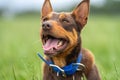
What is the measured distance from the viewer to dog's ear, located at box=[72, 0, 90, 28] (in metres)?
8.24

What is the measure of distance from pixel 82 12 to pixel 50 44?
0.87 meters

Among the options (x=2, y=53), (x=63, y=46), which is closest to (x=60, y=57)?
(x=63, y=46)

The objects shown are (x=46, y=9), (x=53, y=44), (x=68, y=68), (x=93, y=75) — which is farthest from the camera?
(x=46, y=9)

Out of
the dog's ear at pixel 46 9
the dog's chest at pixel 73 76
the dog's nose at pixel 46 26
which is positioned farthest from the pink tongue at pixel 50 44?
the dog's ear at pixel 46 9

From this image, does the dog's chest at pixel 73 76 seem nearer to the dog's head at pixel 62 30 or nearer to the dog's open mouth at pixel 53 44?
the dog's head at pixel 62 30

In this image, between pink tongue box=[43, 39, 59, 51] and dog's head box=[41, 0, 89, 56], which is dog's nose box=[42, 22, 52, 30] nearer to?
dog's head box=[41, 0, 89, 56]

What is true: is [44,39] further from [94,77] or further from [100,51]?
[100,51]

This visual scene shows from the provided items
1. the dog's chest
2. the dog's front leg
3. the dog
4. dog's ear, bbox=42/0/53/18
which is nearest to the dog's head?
the dog

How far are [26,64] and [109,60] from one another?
13.6 feet

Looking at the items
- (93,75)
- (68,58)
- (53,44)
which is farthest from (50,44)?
(93,75)

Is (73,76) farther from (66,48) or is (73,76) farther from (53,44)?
(53,44)

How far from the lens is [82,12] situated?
8.32 m

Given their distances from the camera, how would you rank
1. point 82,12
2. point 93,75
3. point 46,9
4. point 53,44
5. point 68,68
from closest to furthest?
point 53,44 → point 68,68 → point 93,75 → point 82,12 → point 46,9

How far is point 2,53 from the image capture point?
1440 cm
